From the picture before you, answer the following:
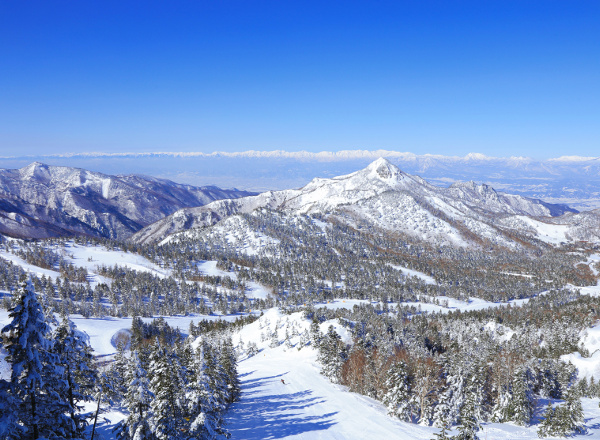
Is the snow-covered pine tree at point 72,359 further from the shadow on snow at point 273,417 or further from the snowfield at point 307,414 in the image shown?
the shadow on snow at point 273,417

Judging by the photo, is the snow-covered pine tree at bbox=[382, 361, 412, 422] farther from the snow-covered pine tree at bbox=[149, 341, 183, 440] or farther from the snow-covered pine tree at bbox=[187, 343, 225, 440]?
the snow-covered pine tree at bbox=[149, 341, 183, 440]

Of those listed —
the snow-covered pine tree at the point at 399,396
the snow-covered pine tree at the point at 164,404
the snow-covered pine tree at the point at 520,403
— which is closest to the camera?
the snow-covered pine tree at the point at 164,404

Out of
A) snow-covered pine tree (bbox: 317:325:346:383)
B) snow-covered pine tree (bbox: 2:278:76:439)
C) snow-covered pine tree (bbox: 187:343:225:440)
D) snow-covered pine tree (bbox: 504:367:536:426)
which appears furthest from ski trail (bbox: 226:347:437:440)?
snow-covered pine tree (bbox: 2:278:76:439)

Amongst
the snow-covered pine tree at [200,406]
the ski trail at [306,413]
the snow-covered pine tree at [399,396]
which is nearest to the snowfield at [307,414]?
the ski trail at [306,413]

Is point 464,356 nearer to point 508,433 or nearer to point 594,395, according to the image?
point 508,433

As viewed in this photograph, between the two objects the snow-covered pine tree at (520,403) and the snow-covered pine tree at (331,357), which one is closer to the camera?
the snow-covered pine tree at (520,403)

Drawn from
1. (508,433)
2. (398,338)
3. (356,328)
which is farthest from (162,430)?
(398,338)

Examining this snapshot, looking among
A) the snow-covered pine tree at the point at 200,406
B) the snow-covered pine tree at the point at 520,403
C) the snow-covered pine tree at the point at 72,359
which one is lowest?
the snow-covered pine tree at the point at 520,403

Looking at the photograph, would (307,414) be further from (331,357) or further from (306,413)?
(331,357)
